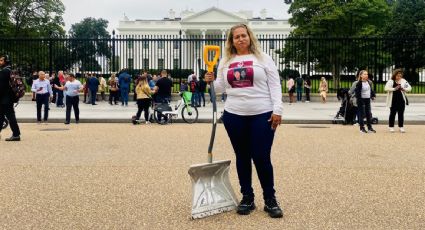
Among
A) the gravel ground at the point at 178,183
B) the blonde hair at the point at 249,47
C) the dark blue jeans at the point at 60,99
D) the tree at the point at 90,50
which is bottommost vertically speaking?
the gravel ground at the point at 178,183

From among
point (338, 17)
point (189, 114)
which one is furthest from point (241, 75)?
point (338, 17)

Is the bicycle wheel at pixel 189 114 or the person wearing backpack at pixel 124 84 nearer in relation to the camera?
the bicycle wheel at pixel 189 114

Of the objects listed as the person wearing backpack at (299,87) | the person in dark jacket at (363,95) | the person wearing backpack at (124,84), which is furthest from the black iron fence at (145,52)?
the person in dark jacket at (363,95)

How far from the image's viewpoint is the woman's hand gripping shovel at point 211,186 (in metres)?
4.92

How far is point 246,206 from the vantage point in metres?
5.11

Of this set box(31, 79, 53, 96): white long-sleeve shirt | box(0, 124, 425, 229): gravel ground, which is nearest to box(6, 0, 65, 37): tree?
box(31, 79, 53, 96): white long-sleeve shirt

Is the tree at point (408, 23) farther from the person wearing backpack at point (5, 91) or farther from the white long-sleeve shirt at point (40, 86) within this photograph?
the person wearing backpack at point (5, 91)

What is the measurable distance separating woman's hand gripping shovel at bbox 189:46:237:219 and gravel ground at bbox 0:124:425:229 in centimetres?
12

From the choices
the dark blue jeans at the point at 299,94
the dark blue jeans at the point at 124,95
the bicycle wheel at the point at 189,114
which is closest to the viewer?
the bicycle wheel at the point at 189,114

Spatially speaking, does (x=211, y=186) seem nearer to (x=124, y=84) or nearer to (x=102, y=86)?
(x=124, y=84)

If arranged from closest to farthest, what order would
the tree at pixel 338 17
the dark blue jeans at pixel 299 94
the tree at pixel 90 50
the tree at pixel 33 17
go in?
the tree at pixel 90 50 < the dark blue jeans at pixel 299 94 < the tree at pixel 338 17 < the tree at pixel 33 17

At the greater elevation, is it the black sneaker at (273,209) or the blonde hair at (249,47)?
the blonde hair at (249,47)

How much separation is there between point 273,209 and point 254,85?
1.12 meters

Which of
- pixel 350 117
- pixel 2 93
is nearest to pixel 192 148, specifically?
pixel 2 93
